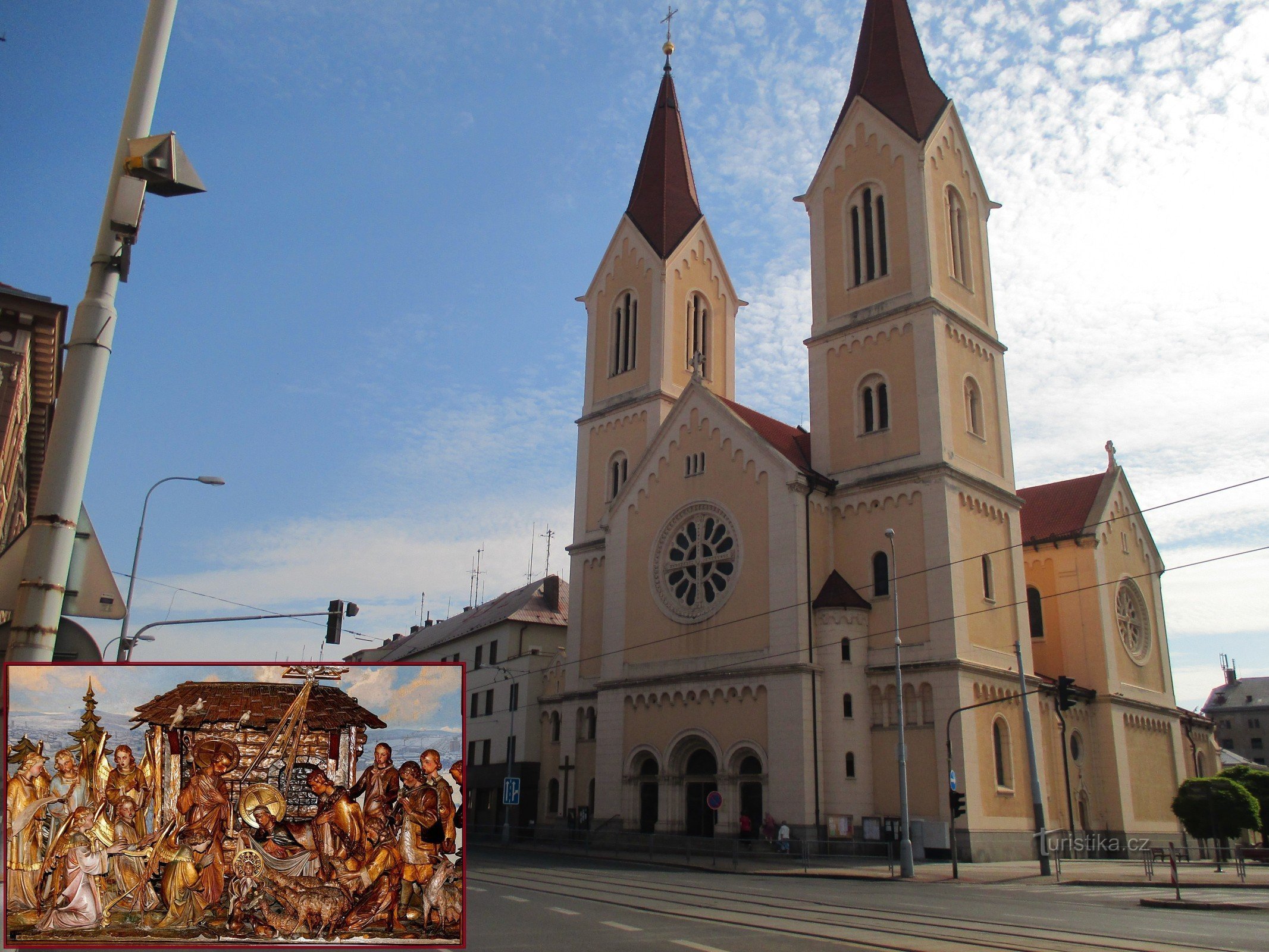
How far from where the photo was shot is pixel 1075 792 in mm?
35719

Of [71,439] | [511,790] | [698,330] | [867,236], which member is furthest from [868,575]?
[71,439]

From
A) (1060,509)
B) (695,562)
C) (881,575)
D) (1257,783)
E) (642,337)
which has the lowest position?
(1257,783)

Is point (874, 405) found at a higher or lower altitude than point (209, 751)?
higher

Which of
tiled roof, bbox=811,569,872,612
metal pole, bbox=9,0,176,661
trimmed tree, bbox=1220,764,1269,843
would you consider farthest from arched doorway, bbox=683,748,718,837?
metal pole, bbox=9,0,176,661

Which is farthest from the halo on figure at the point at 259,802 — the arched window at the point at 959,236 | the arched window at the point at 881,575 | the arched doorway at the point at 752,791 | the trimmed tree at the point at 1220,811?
the arched window at the point at 959,236

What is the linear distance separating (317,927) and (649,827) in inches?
1170

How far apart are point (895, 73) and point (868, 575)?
2022 centimetres

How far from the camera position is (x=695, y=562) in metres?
37.0

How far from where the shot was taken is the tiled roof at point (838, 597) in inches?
1293

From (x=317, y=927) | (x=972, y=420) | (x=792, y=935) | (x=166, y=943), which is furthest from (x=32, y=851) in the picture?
(x=972, y=420)

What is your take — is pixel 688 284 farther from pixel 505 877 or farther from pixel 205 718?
pixel 205 718

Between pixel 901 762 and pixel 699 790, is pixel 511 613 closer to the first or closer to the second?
pixel 699 790

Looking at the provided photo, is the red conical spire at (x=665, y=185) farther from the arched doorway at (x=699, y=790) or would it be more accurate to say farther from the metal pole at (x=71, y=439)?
the metal pole at (x=71, y=439)

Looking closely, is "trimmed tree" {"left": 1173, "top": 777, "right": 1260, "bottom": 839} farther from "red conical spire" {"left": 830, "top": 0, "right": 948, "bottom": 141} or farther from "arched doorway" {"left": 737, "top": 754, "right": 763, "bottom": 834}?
"red conical spire" {"left": 830, "top": 0, "right": 948, "bottom": 141}
